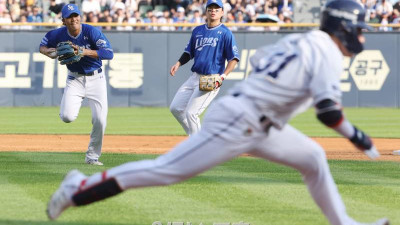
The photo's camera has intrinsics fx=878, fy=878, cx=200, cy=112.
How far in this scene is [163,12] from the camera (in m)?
24.8

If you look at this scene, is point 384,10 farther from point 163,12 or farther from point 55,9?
point 55,9

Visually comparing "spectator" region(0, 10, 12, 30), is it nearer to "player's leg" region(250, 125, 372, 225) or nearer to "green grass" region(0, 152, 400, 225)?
"green grass" region(0, 152, 400, 225)

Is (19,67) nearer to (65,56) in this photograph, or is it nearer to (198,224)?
(65,56)

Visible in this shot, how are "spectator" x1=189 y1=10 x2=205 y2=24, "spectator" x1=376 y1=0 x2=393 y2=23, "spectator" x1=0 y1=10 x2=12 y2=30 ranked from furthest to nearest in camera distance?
"spectator" x1=376 y1=0 x2=393 y2=23
"spectator" x1=189 y1=10 x2=205 y2=24
"spectator" x1=0 y1=10 x2=12 y2=30

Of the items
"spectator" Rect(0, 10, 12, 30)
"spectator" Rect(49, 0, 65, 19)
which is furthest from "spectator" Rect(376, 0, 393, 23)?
"spectator" Rect(0, 10, 12, 30)

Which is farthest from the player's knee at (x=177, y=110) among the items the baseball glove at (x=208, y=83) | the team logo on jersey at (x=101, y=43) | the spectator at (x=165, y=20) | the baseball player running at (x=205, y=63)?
the spectator at (x=165, y=20)

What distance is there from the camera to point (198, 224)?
19.9 feet

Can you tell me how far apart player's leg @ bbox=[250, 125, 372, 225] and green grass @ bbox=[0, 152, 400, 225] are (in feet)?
2.77

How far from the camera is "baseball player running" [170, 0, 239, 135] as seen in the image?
10.5 meters

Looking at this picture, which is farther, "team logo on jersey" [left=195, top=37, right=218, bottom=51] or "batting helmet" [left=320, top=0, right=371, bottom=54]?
"team logo on jersey" [left=195, top=37, right=218, bottom=51]

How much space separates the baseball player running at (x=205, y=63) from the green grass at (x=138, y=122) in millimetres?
5486

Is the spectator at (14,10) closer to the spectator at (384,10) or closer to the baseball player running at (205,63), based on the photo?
the spectator at (384,10)

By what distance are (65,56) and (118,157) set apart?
2.10 meters

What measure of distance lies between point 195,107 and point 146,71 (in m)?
13.3
